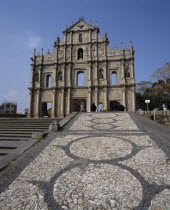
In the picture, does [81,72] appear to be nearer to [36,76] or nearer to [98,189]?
[36,76]

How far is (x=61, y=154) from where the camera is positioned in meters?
3.73

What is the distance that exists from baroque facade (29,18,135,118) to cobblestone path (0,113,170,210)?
57.6 ft

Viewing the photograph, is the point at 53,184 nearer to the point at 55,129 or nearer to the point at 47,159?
the point at 47,159

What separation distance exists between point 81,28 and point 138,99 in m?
21.8

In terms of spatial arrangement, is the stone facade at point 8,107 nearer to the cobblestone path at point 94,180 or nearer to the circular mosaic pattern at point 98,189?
the cobblestone path at point 94,180

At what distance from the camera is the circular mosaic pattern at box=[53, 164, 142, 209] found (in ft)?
6.53

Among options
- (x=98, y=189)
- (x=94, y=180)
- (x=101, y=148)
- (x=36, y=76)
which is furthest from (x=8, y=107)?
(x=98, y=189)

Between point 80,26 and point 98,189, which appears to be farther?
point 80,26

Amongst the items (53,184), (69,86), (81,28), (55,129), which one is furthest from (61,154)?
(81,28)

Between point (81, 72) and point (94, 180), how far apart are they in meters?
22.5

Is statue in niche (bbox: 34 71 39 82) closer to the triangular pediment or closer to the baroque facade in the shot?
the baroque facade

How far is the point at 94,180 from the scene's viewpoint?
2529 mm

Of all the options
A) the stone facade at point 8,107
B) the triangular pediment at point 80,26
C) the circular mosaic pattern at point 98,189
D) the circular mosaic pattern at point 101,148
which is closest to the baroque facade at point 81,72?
the triangular pediment at point 80,26

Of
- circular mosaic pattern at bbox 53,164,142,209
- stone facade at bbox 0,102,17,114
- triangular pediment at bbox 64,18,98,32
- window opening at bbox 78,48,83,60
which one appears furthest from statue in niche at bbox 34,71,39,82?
stone facade at bbox 0,102,17,114
